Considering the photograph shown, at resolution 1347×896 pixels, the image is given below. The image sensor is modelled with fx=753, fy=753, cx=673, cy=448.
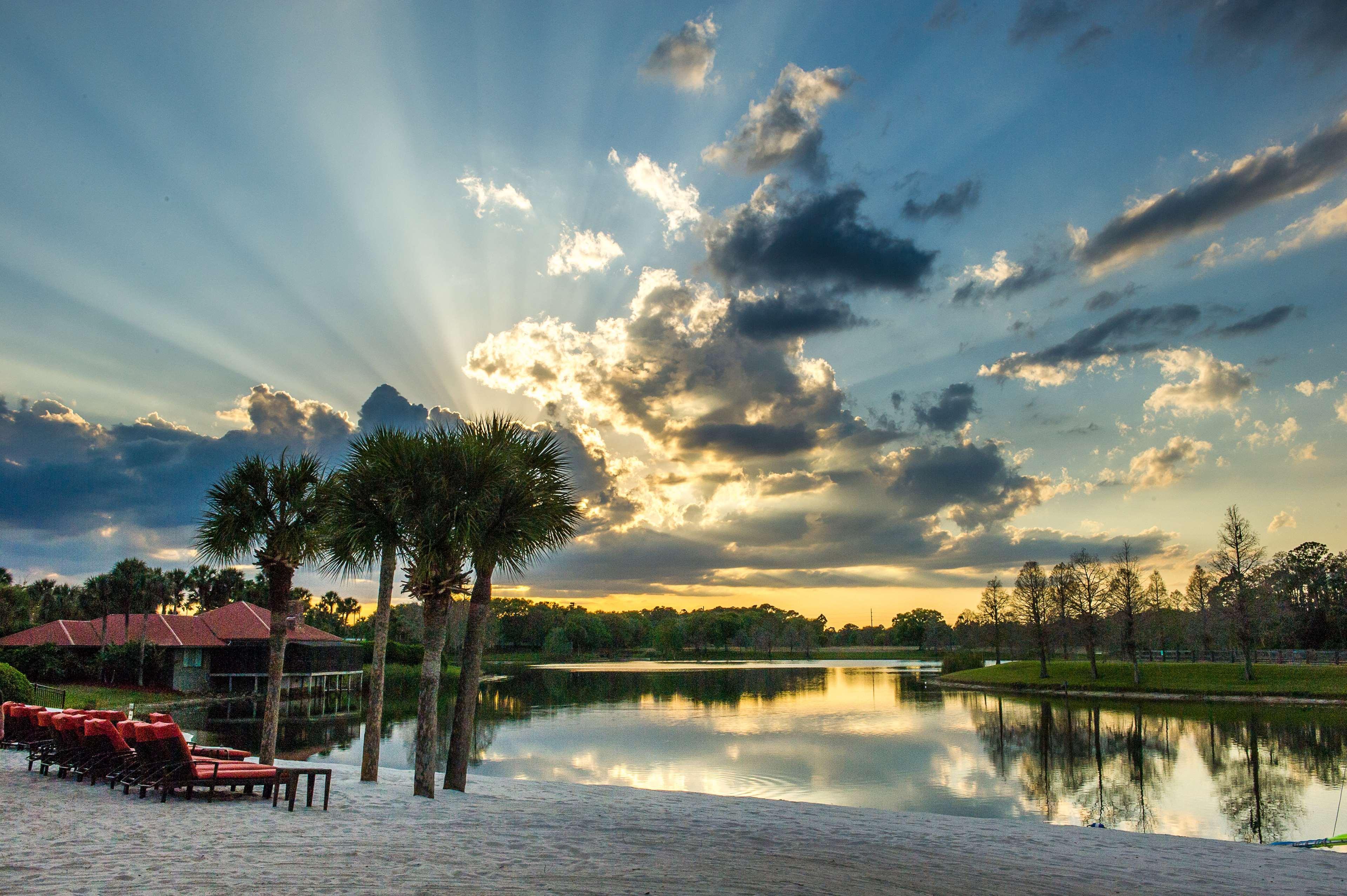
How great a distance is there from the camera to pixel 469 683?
18031 mm

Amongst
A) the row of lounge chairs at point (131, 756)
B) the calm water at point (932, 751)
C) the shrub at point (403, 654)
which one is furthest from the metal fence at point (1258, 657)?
the shrub at point (403, 654)

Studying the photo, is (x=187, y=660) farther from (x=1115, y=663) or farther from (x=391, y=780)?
(x=1115, y=663)

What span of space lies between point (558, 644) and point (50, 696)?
124m

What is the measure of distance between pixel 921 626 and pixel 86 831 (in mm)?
195322

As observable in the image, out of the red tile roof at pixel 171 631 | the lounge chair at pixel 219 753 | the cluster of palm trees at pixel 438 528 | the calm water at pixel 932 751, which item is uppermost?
the cluster of palm trees at pixel 438 528

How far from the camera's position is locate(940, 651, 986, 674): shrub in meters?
88.9

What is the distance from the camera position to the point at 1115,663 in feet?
270

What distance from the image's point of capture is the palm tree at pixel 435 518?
55.7ft

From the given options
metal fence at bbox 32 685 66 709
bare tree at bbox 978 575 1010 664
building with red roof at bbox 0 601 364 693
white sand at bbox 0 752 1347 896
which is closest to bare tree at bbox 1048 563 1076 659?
bare tree at bbox 978 575 1010 664

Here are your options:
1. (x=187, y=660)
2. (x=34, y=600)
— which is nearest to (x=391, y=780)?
(x=187, y=660)

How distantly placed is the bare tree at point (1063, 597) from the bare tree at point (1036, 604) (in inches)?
32.2

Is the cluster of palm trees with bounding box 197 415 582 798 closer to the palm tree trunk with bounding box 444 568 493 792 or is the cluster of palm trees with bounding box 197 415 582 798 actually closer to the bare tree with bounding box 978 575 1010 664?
the palm tree trunk with bounding box 444 568 493 792

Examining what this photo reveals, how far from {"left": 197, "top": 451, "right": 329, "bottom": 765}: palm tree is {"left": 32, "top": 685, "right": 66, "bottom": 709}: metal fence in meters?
22.9

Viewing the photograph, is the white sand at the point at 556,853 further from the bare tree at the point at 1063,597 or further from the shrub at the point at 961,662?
the shrub at the point at 961,662
